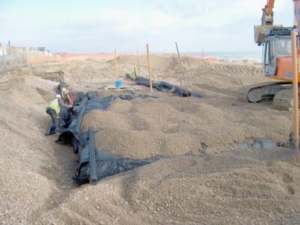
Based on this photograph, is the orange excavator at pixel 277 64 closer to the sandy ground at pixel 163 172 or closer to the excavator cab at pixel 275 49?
the excavator cab at pixel 275 49

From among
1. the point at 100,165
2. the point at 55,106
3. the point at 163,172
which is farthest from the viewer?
the point at 55,106

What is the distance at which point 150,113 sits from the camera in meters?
9.73

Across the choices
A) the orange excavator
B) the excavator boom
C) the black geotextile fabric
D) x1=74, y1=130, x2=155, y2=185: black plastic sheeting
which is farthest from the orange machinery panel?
x1=74, y1=130, x2=155, y2=185: black plastic sheeting

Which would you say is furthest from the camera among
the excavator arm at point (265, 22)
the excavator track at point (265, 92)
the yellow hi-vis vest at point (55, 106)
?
the excavator arm at point (265, 22)

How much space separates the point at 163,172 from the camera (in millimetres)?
5551

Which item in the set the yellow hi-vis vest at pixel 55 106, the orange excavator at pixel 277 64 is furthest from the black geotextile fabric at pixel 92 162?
the orange excavator at pixel 277 64

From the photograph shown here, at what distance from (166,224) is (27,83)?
42.6ft

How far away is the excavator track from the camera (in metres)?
12.5

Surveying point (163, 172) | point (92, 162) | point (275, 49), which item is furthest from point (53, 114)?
point (275, 49)

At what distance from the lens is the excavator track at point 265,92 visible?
12.5 metres

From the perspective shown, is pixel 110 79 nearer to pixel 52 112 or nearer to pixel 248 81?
pixel 248 81

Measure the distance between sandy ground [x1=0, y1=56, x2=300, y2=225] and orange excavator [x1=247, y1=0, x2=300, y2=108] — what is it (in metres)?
1.83

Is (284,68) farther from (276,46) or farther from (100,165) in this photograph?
(100,165)

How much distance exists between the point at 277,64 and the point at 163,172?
7.13 m
